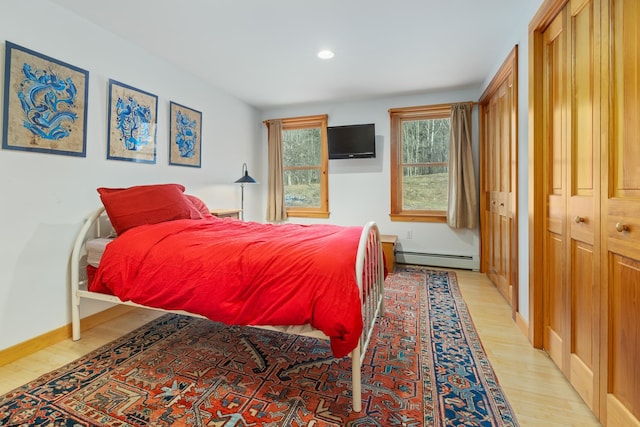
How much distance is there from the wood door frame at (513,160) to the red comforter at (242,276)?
1.42m

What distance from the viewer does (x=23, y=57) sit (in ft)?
6.29

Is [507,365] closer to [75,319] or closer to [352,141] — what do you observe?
[75,319]

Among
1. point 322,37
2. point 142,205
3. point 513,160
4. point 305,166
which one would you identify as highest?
point 322,37

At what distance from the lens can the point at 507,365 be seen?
1794 millimetres

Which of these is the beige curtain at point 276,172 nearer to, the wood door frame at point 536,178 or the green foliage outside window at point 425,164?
the green foliage outside window at point 425,164

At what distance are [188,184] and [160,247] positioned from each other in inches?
65.2

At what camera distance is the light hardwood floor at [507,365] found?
1402 millimetres

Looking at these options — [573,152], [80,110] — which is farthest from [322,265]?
[80,110]

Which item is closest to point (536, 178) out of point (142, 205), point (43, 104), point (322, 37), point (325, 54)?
point (322, 37)

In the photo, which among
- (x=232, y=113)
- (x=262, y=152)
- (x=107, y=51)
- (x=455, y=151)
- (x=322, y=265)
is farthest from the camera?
(x=262, y=152)

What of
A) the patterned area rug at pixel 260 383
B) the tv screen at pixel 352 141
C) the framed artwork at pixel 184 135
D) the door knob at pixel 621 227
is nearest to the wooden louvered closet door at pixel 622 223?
the door knob at pixel 621 227

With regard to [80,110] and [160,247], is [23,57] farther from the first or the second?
[160,247]

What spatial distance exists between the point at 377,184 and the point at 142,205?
9.94ft

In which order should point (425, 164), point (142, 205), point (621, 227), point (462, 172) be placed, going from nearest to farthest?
point (621, 227) < point (142, 205) < point (462, 172) < point (425, 164)
